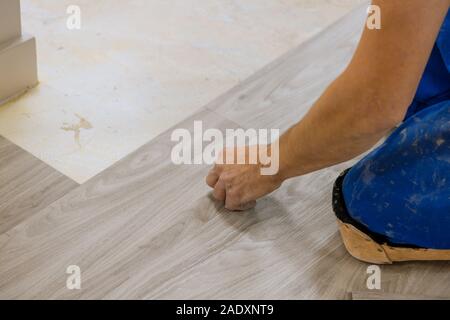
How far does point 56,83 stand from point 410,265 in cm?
102

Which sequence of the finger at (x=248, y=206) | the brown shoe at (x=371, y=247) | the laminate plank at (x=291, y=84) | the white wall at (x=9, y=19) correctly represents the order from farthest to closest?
the laminate plank at (x=291, y=84)
the white wall at (x=9, y=19)
the finger at (x=248, y=206)
the brown shoe at (x=371, y=247)

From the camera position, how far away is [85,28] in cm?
191

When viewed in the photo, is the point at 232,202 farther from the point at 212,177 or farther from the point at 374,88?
the point at 374,88

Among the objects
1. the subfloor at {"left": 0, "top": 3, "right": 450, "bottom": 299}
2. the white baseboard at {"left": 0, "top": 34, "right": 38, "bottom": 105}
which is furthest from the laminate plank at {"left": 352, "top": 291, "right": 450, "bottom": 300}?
the white baseboard at {"left": 0, "top": 34, "right": 38, "bottom": 105}

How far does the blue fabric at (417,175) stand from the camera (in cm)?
116

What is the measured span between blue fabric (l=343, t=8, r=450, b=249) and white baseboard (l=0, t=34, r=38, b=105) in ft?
2.91

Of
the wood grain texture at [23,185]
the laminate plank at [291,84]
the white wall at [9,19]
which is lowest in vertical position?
the wood grain texture at [23,185]

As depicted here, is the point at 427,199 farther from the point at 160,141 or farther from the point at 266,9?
the point at 266,9

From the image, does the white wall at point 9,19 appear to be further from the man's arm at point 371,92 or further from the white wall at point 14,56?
the man's arm at point 371,92

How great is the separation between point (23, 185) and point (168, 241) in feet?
1.16

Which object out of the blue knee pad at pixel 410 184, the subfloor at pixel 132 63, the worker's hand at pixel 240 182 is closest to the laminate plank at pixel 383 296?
the blue knee pad at pixel 410 184

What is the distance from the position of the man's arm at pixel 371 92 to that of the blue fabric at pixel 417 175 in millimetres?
131

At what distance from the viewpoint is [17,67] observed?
5.30ft

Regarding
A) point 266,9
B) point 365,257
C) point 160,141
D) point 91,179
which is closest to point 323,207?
point 365,257
